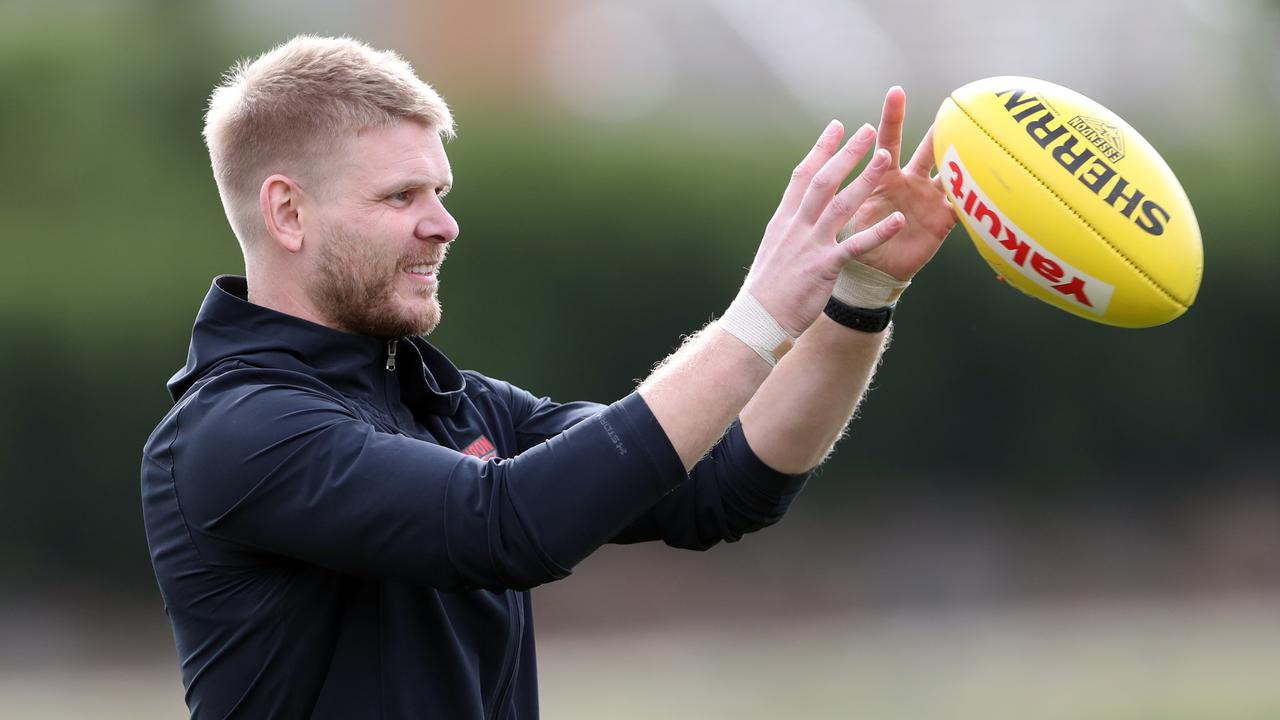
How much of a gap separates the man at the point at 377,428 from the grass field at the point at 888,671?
4978mm

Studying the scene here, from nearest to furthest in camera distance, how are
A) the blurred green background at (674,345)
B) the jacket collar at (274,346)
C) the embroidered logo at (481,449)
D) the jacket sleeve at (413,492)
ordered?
the jacket sleeve at (413,492) → the jacket collar at (274,346) → the embroidered logo at (481,449) → the blurred green background at (674,345)

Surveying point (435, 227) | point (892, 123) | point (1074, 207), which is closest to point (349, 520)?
point (435, 227)

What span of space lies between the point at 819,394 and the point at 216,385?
3.89 feet

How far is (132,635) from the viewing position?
8531 millimetres

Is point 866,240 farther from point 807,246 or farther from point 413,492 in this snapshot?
point 413,492

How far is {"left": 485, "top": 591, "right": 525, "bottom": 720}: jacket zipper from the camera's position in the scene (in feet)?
8.25

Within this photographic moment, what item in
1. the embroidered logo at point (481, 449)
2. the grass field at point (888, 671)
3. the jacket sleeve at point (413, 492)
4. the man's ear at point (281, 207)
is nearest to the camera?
the jacket sleeve at point (413, 492)

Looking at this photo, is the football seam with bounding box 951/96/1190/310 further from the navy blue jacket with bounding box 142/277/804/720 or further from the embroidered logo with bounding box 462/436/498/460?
the embroidered logo with bounding box 462/436/498/460

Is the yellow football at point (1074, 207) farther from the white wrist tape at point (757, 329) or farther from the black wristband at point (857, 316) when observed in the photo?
the white wrist tape at point (757, 329)

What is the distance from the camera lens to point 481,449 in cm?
271

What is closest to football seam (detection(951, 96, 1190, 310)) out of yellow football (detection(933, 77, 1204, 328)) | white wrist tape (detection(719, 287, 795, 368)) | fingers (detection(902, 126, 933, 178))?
yellow football (detection(933, 77, 1204, 328))

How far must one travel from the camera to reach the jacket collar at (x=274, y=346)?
242 centimetres

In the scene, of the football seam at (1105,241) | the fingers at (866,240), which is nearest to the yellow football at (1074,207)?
the football seam at (1105,241)

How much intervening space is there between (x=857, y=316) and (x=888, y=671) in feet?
18.3
